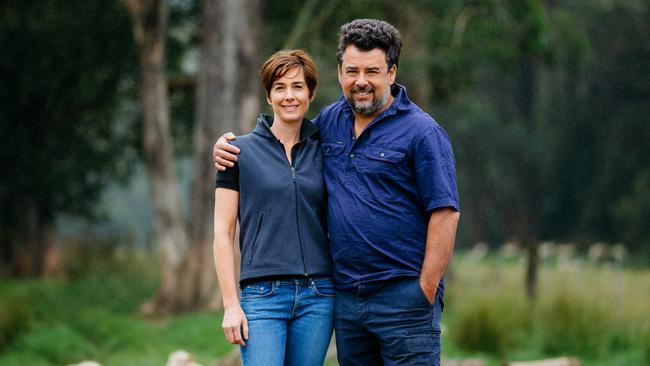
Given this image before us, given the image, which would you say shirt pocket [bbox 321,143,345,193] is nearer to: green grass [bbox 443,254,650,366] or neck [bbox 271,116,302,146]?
neck [bbox 271,116,302,146]

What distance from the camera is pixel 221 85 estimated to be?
1232 cm

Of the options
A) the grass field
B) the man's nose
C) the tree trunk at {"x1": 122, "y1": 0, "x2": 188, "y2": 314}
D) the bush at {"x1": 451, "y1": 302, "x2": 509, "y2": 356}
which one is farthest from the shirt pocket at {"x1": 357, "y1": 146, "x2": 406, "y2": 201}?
the tree trunk at {"x1": 122, "y1": 0, "x2": 188, "y2": 314}

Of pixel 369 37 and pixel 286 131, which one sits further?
pixel 286 131

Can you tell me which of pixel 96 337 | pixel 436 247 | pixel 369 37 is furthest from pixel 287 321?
pixel 96 337

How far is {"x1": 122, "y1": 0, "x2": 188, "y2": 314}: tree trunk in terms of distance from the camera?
1297 centimetres

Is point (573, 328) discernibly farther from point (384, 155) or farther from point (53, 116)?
point (53, 116)

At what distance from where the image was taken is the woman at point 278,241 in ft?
12.4

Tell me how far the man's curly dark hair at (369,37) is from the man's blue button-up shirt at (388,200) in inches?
10.7

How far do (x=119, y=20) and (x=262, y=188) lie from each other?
12.1 m

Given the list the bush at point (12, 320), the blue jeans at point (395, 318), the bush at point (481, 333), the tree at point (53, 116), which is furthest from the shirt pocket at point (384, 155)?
the tree at point (53, 116)

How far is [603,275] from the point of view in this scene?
16219 mm

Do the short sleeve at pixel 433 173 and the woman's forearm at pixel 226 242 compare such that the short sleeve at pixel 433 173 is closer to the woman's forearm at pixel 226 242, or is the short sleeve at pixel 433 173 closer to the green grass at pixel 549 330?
the woman's forearm at pixel 226 242

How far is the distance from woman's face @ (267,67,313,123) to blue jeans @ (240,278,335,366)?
63 centimetres

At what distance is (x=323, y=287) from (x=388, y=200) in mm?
406
